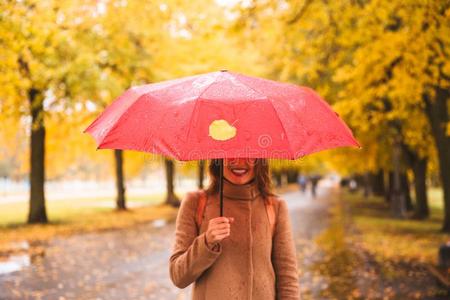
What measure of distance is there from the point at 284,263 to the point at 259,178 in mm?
480

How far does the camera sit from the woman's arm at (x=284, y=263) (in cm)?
275

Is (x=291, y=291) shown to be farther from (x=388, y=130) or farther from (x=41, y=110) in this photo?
(x=388, y=130)

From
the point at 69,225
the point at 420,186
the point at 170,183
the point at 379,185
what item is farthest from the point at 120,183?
the point at 379,185

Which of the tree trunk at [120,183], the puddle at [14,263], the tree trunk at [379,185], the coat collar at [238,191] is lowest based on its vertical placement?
the tree trunk at [379,185]

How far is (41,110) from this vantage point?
17453 millimetres

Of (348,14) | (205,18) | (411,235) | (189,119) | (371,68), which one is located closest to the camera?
(189,119)

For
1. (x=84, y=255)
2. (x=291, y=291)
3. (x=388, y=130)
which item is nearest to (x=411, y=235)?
(x=388, y=130)

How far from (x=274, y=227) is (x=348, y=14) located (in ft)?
27.9

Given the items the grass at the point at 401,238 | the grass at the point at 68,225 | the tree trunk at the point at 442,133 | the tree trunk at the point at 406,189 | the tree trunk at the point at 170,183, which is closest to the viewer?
the grass at the point at 401,238

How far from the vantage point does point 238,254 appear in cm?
263

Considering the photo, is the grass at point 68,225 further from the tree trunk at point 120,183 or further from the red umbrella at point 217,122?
the red umbrella at point 217,122

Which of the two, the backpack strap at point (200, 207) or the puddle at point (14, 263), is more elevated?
the backpack strap at point (200, 207)

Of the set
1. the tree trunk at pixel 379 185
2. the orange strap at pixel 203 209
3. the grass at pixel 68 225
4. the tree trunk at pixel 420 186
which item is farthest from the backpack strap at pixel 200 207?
the tree trunk at pixel 379 185

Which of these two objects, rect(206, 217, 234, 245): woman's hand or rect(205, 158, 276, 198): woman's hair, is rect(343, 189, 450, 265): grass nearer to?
rect(205, 158, 276, 198): woman's hair
